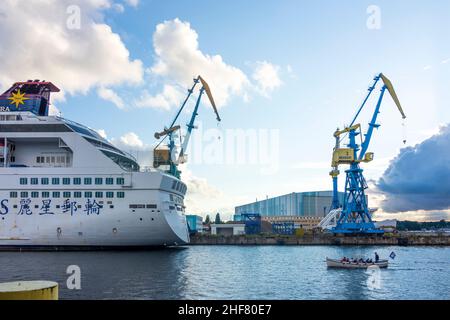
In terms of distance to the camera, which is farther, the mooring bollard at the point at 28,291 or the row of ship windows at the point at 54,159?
the row of ship windows at the point at 54,159

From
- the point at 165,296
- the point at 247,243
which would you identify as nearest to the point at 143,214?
the point at 165,296

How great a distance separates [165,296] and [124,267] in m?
14.4

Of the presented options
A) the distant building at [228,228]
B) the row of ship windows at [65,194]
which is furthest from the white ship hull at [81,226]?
the distant building at [228,228]

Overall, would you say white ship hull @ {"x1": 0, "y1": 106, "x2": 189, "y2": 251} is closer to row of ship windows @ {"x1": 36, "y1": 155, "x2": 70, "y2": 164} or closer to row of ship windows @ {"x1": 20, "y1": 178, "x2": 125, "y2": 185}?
row of ship windows @ {"x1": 20, "y1": 178, "x2": 125, "y2": 185}

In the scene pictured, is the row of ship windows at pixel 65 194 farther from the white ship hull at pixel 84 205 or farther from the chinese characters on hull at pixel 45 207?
the chinese characters on hull at pixel 45 207

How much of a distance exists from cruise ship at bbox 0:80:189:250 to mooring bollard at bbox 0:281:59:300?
48903 millimetres

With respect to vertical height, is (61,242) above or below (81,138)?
below

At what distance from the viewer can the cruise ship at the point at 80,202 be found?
2199 inches

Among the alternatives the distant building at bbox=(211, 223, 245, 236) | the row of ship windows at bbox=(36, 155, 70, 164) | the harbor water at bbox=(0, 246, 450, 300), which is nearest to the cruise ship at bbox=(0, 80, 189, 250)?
the row of ship windows at bbox=(36, 155, 70, 164)

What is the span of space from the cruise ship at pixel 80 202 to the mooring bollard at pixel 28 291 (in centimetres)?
4890
